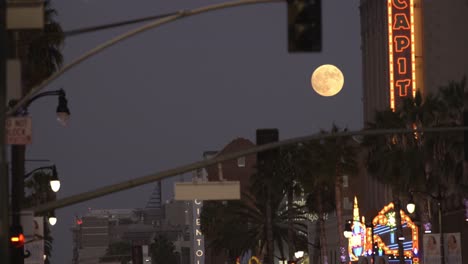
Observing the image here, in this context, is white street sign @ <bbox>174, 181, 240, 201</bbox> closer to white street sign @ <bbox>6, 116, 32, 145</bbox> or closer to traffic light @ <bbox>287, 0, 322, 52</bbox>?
white street sign @ <bbox>6, 116, 32, 145</bbox>

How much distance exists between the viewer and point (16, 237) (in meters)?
25.1

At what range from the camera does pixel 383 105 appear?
104375mm

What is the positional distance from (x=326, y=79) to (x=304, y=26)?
2086 inches

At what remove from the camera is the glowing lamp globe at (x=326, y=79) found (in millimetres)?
69875

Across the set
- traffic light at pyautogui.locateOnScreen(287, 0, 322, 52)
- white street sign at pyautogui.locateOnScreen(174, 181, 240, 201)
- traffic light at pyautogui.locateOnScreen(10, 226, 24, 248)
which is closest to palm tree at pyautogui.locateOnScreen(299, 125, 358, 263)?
white street sign at pyautogui.locateOnScreen(174, 181, 240, 201)

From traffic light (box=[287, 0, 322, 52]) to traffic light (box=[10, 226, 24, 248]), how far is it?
951 cm

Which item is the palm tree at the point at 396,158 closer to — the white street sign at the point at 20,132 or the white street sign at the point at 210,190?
the white street sign at the point at 210,190

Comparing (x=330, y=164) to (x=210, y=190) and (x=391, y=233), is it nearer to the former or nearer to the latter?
(x=391, y=233)

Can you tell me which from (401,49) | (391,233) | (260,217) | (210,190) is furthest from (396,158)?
(260,217)

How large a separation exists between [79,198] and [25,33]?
14.9m

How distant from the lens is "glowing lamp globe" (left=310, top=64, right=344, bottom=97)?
69.9 meters

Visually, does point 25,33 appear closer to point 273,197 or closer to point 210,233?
point 273,197

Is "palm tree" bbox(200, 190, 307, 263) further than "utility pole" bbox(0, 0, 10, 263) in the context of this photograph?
Yes

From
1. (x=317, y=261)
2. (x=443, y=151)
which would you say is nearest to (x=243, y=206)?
(x=317, y=261)
